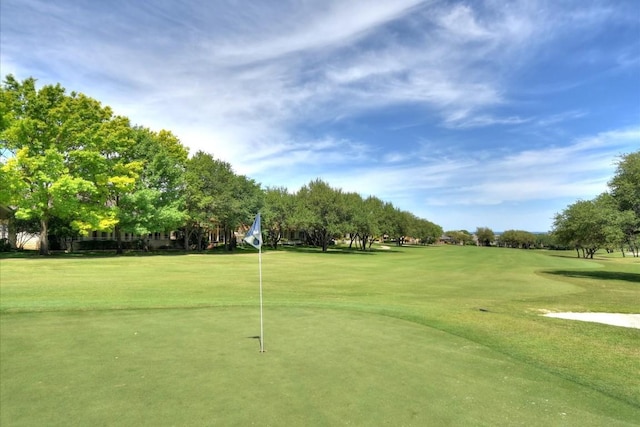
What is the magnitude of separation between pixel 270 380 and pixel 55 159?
38.8m

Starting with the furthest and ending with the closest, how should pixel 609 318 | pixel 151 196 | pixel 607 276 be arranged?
pixel 151 196, pixel 607 276, pixel 609 318

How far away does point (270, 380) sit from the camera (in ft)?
21.7

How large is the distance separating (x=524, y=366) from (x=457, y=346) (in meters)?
1.61

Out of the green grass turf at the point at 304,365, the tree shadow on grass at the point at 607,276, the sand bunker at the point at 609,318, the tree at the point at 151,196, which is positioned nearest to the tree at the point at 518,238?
the tree shadow on grass at the point at 607,276

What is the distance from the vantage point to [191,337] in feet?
30.8

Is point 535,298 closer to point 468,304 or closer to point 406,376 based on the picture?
point 468,304

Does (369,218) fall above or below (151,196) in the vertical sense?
below

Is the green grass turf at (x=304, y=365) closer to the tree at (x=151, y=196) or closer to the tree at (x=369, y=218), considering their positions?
the tree at (x=151, y=196)

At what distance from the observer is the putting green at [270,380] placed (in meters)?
5.40

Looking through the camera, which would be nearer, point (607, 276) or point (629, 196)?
point (629, 196)

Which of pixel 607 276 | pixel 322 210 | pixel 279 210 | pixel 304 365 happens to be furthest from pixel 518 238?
pixel 304 365

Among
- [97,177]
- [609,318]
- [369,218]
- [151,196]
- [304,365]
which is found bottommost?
[609,318]

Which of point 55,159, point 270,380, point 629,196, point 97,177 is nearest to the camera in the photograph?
point 270,380

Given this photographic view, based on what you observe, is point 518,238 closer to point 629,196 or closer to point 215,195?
point 215,195
